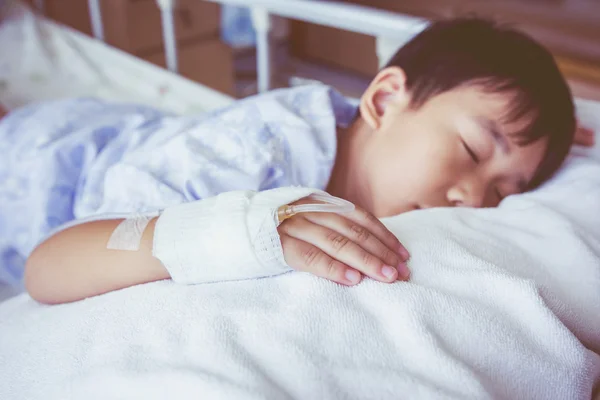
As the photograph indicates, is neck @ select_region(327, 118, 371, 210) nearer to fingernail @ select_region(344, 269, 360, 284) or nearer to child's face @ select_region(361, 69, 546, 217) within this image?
child's face @ select_region(361, 69, 546, 217)

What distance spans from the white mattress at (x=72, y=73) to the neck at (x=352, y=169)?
19.5 inches

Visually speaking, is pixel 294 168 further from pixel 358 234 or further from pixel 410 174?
pixel 358 234

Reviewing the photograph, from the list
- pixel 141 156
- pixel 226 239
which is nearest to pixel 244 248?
pixel 226 239

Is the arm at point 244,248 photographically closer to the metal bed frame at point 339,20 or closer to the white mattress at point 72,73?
the metal bed frame at point 339,20

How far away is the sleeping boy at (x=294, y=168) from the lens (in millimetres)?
505

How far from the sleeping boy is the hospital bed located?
38 millimetres

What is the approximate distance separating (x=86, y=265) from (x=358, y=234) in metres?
0.32

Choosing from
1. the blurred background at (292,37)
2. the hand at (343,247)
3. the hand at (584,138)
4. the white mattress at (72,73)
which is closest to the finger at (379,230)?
the hand at (343,247)

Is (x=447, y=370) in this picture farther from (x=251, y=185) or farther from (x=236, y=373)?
(x=251, y=185)

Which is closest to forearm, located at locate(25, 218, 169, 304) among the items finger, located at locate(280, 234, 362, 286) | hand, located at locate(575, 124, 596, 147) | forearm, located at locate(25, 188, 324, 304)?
forearm, located at locate(25, 188, 324, 304)

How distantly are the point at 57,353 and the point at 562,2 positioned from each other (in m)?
3.08

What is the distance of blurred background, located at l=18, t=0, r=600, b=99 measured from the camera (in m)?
2.19

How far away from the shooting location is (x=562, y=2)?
276cm

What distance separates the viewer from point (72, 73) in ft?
5.41
